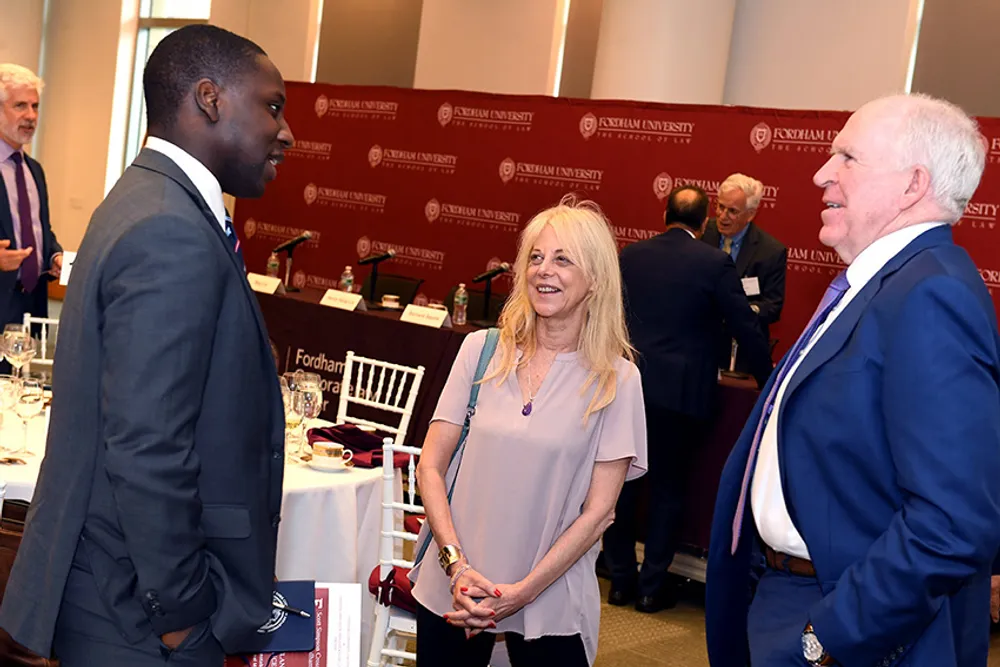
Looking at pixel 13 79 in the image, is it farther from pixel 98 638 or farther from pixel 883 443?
pixel 883 443

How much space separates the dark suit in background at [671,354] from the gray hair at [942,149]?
3014 mm

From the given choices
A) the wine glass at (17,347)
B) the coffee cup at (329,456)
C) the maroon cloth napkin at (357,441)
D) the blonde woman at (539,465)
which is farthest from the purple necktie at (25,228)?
the blonde woman at (539,465)

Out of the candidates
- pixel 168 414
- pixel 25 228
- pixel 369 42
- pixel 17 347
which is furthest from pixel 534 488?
pixel 369 42

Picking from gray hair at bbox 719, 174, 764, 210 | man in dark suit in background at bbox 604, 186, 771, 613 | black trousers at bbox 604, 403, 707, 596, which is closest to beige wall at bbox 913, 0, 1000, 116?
gray hair at bbox 719, 174, 764, 210

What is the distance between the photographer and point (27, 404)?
9.95 feet

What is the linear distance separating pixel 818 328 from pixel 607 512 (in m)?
0.75

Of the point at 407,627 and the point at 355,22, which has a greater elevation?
the point at 355,22

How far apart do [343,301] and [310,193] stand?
2.88 metres

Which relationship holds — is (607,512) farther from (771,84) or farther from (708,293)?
(771,84)

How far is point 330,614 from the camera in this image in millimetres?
1861

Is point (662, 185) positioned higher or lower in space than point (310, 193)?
higher

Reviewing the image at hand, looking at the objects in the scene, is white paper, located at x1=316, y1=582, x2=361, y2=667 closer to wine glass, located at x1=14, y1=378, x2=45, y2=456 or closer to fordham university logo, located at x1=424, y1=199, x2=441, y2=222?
wine glass, located at x1=14, y1=378, x2=45, y2=456

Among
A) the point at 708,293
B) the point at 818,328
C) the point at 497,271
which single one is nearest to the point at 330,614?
the point at 818,328

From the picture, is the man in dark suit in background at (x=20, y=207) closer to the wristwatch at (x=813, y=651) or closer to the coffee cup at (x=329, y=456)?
the coffee cup at (x=329, y=456)
